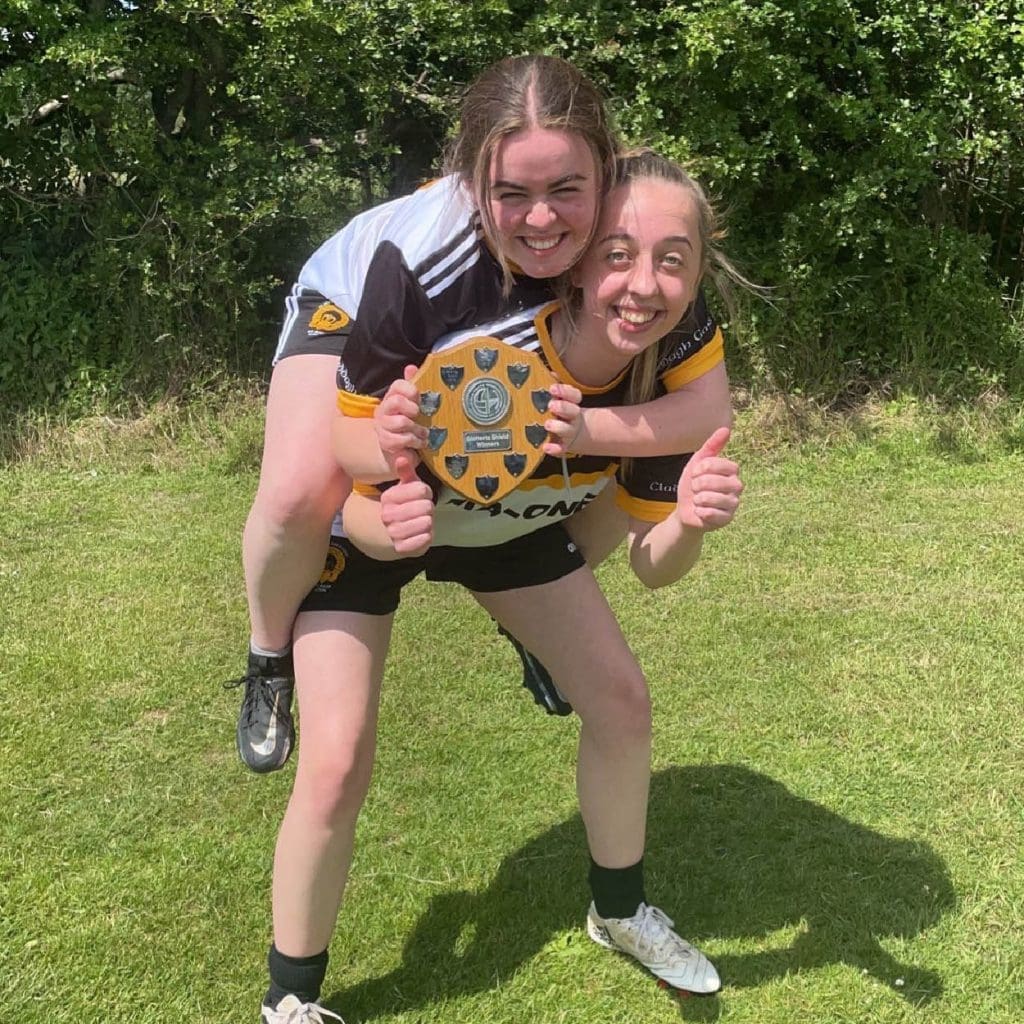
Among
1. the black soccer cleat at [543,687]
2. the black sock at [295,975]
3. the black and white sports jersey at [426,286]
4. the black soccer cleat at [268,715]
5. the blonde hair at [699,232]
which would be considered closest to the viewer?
the black and white sports jersey at [426,286]

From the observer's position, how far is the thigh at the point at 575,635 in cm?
265

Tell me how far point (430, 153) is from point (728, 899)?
5891 millimetres

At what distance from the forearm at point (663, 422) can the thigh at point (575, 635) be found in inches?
19.0

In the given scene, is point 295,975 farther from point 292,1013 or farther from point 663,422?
point 663,422

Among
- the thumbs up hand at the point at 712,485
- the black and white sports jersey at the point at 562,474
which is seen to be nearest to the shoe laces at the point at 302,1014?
the black and white sports jersey at the point at 562,474

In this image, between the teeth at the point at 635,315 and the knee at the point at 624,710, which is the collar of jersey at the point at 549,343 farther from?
the knee at the point at 624,710

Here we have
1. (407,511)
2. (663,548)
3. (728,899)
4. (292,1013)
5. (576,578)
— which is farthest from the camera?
(728,899)

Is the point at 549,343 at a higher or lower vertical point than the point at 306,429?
higher

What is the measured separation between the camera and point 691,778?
3.77 metres

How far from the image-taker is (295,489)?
2.38m

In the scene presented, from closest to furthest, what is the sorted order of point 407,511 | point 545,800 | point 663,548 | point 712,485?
point 407,511 → point 712,485 → point 663,548 → point 545,800

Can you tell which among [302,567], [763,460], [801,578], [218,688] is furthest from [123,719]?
[763,460]

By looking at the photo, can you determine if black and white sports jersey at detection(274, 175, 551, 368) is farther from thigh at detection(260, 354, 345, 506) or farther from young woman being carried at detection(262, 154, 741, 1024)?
thigh at detection(260, 354, 345, 506)

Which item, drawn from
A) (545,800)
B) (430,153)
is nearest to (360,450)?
(545,800)
